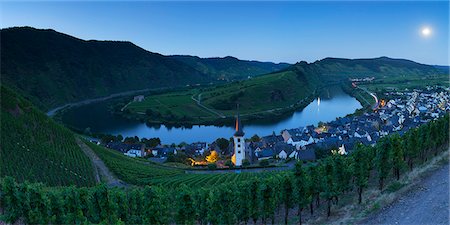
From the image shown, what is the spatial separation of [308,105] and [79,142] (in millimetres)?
101323

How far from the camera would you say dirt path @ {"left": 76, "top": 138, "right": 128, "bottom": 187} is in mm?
43213

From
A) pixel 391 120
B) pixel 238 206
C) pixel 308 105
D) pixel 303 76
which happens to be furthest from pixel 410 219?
pixel 303 76

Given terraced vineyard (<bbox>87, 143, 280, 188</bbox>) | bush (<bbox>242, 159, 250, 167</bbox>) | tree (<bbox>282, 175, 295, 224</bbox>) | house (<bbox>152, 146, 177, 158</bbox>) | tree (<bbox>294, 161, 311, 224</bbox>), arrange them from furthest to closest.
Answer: house (<bbox>152, 146, 177, 158</bbox>) → bush (<bbox>242, 159, 250, 167</bbox>) → terraced vineyard (<bbox>87, 143, 280, 188</bbox>) → tree (<bbox>282, 175, 295, 224</bbox>) → tree (<bbox>294, 161, 311, 224</bbox>)

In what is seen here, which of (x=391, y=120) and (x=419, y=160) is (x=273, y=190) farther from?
(x=391, y=120)

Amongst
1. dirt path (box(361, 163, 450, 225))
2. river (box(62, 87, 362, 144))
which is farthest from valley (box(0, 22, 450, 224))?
dirt path (box(361, 163, 450, 225))

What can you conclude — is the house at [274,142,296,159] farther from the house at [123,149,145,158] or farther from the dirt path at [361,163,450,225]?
the dirt path at [361,163,450,225]

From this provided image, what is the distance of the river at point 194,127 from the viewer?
91188 mm

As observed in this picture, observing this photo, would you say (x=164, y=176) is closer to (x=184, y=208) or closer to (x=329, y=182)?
(x=184, y=208)

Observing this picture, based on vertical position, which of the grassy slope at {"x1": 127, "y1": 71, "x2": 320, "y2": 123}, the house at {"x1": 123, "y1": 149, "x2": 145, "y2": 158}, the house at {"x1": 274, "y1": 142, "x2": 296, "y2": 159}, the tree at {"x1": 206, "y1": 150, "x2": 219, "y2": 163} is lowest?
the house at {"x1": 123, "y1": 149, "x2": 145, "y2": 158}

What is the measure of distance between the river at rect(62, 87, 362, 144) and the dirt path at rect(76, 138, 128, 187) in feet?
104

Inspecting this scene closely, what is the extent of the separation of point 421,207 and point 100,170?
39.5 meters

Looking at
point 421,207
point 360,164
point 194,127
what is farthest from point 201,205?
point 194,127

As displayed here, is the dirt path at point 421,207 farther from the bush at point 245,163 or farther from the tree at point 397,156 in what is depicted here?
the bush at point 245,163

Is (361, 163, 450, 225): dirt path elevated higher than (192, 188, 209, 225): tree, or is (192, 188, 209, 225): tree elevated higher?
(361, 163, 450, 225): dirt path
